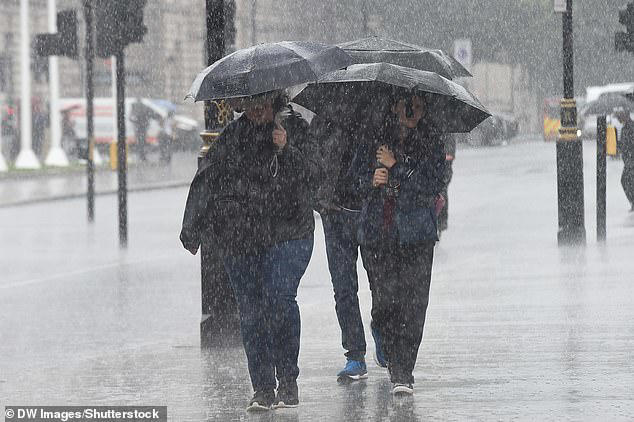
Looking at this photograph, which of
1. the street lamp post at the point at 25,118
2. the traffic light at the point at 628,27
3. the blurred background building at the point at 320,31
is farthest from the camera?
the blurred background building at the point at 320,31

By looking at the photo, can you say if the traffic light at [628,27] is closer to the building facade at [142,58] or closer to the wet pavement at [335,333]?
the wet pavement at [335,333]

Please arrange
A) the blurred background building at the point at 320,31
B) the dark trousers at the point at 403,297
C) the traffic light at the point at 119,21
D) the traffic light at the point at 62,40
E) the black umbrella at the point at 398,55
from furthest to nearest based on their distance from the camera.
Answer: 1. the blurred background building at the point at 320,31
2. the traffic light at the point at 62,40
3. the traffic light at the point at 119,21
4. the black umbrella at the point at 398,55
5. the dark trousers at the point at 403,297

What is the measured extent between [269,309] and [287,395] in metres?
0.43

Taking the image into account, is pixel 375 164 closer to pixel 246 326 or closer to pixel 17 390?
pixel 246 326

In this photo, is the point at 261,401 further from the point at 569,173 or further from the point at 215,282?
the point at 569,173

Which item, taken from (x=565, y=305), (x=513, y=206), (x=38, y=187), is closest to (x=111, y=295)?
(x=565, y=305)

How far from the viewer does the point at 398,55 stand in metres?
8.76

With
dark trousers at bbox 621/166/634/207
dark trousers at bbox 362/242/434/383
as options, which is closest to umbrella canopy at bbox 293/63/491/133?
dark trousers at bbox 362/242/434/383

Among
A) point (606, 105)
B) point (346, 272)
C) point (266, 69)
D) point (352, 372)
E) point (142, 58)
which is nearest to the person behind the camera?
point (266, 69)

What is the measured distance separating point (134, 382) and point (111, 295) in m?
→ 5.14

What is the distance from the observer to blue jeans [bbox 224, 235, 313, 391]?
764 cm

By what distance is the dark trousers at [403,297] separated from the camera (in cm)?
800

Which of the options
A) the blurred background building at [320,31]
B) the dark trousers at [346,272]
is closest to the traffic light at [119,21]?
the dark trousers at [346,272]

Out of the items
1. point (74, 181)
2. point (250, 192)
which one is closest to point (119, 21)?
point (250, 192)
